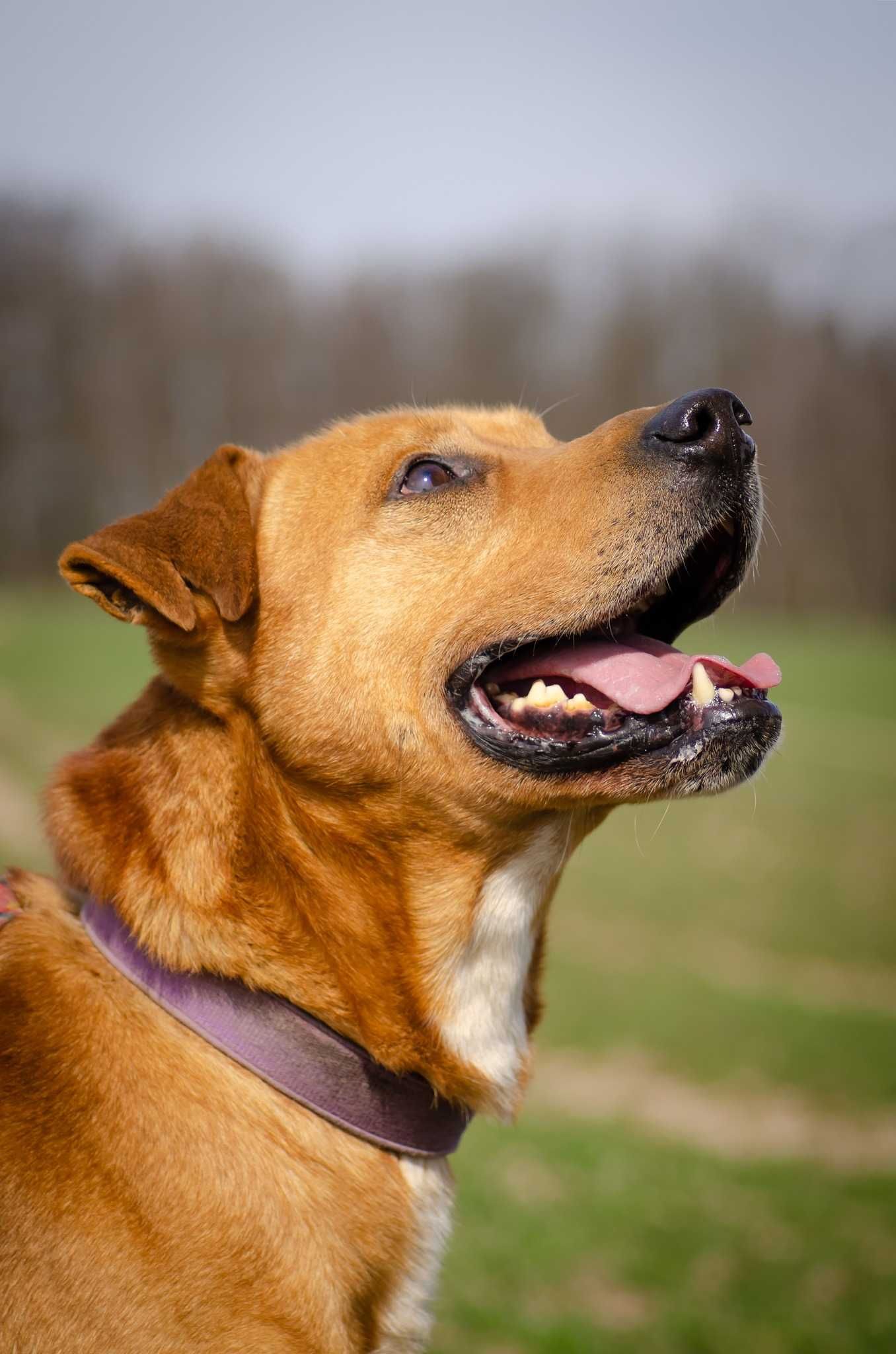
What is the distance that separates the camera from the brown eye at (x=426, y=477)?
350 cm

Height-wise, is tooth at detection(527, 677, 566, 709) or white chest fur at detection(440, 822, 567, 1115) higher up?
tooth at detection(527, 677, 566, 709)

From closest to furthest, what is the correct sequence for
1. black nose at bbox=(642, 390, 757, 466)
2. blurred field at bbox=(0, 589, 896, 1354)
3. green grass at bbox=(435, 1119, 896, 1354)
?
black nose at bbox=(642, 390, 757, 466), green grass at bbox=(435, 1119, 896, 1354), blurred field at bbox=(0, 589, 896, 1354)

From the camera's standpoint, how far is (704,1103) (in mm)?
10406

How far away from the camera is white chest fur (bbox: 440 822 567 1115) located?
121 inches

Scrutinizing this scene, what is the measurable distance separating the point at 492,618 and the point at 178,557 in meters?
0.87

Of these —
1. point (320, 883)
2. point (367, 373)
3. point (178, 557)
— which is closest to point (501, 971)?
point (320, 883)

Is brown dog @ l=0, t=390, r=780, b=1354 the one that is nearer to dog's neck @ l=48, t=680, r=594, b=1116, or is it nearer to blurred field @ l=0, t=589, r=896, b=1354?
dog's neck @ l=48, t=680, r=594, b=1116

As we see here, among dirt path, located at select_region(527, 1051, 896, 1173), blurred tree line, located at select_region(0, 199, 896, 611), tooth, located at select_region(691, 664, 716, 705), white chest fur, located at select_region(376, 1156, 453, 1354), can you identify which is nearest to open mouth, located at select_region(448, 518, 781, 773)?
tooth, located at select_region(691, 664, 716, 705)

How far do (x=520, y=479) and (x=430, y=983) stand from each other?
1497mm

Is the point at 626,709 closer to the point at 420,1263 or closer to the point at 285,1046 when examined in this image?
the point at 285,1046

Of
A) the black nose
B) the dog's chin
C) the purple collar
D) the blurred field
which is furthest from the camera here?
the blurred field

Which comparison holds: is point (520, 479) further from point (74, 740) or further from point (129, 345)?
point (129, 345)

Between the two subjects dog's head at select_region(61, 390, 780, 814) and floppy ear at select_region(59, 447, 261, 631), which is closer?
floppy ear at select_region(59, 447, 261, 631)

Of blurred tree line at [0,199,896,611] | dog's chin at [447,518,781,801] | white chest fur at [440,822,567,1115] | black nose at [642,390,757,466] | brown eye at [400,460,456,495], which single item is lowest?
blurred tree line at [0,199,896,611]
